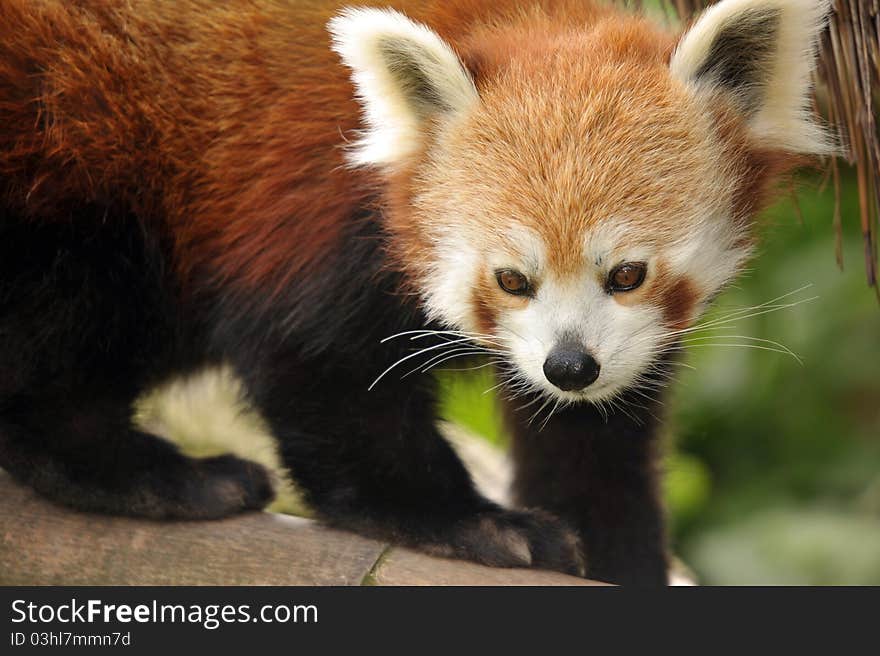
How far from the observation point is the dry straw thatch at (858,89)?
305 cm

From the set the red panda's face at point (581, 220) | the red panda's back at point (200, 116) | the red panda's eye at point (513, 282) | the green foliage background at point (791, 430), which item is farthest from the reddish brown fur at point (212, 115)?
the green foliage background at point (791, 430)

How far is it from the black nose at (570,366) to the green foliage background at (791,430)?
1550 mm

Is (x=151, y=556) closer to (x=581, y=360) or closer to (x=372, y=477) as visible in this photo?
(x=372, y=477)

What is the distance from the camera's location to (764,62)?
2871 millimetres

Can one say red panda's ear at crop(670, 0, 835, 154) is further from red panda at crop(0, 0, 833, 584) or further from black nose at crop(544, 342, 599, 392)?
black nose at crop(544, 342, 599, 392)

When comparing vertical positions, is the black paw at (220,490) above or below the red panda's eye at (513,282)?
below

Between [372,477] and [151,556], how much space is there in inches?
24.3

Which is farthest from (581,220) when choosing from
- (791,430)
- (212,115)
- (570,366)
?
(791,430)

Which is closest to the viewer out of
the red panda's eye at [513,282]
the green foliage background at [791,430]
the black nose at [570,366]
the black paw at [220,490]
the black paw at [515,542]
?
the black nose at [570,366]

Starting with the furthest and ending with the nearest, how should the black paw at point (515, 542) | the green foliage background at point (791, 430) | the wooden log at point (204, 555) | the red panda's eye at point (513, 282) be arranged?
the green foliage background at point (791, 430)
the black paw at point (515, 542)
the wooden log at point (204, 555)
the red panda's eye at point (513, 282)

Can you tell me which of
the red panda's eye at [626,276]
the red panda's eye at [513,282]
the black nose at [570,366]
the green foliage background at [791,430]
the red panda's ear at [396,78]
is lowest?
the green foliage background at [791,430]

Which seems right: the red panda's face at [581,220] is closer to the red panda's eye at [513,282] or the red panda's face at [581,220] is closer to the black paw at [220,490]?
the red panda's eye at [513,282]

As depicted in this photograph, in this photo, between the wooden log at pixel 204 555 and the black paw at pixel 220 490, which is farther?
the black paw at pixel 220 490

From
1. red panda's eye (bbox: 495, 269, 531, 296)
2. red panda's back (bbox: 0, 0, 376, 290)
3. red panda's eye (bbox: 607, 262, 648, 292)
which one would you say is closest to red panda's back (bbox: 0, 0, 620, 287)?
red panda's back (bbox: 0, 0, 376, 290)
